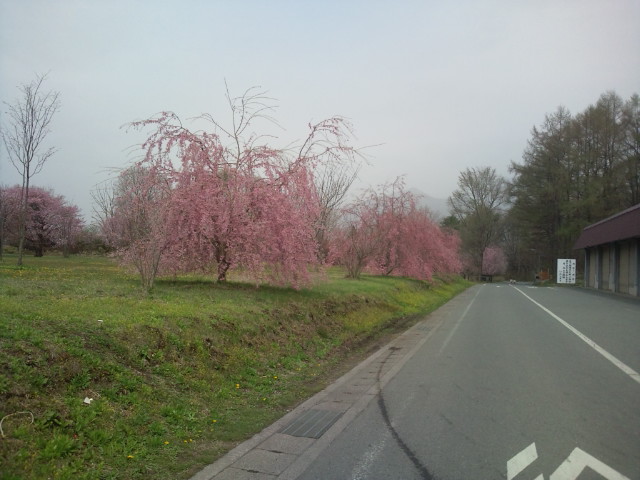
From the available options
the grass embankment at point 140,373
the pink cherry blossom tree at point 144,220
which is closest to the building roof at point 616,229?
the grass embankment at point 140,373

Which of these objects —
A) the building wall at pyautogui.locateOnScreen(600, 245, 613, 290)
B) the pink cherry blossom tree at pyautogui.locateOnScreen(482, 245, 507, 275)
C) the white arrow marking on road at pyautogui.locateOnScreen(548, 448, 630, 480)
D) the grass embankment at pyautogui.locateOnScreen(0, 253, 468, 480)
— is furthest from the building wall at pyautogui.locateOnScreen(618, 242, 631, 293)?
the pink cherry blossom tree at pyautogui.locateOnScreen(482, 245, 507, 275)

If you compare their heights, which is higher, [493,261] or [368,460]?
[493,261]

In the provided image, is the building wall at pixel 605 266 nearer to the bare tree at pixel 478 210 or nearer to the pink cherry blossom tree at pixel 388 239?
the pink cherry blossom tree at pixel 388 239

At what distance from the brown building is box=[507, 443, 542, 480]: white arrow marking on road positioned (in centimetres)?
2767

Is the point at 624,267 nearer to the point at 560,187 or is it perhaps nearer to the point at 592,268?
the point at 592,268

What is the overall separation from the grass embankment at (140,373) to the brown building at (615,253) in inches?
1022

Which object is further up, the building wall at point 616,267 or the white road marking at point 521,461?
the building wall at point 616,267

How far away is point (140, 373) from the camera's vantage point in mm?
5836

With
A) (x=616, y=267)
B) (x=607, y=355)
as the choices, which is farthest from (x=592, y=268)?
(x=607, y=355)

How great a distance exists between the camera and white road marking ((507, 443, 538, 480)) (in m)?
4.04

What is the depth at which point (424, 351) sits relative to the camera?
10.2 m

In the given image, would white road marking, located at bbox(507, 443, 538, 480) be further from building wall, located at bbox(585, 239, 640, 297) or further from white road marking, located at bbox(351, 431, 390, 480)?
building wall, located at bbox(585, 239, 640, 297)

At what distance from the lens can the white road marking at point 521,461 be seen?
4.04 meters

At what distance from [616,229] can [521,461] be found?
108 feet
